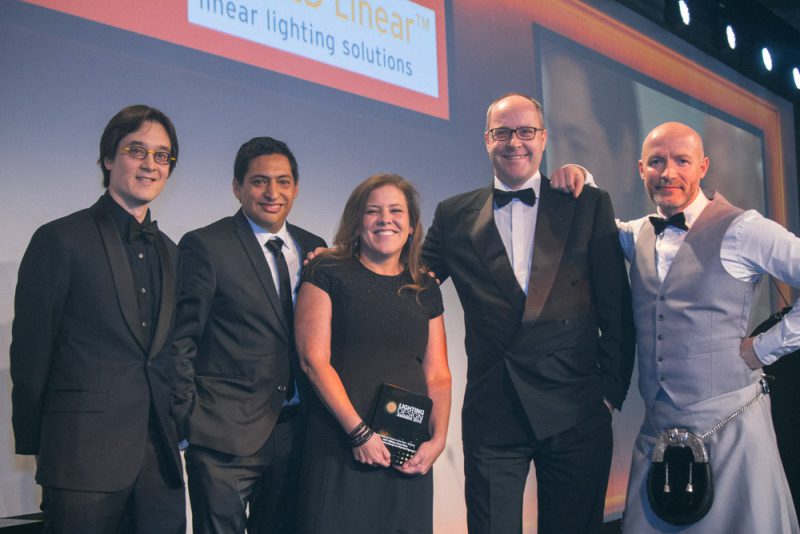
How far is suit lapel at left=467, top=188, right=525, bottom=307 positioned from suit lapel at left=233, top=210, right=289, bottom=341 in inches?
27.0

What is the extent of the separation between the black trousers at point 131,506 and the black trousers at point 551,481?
0.93m

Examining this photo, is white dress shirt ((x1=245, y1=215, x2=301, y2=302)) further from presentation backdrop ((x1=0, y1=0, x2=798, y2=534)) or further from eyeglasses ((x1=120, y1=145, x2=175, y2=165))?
presentation backdrop ((x1=0, y1=0, x2=798, y2=534))

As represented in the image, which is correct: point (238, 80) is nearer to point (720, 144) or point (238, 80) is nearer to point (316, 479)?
point (316, 479)

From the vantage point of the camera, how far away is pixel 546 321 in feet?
8.38

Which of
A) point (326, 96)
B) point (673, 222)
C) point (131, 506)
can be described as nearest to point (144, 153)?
point (131, 506)

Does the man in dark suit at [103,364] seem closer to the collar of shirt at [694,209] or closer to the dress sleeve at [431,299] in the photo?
the dress sleeve at [431,299]

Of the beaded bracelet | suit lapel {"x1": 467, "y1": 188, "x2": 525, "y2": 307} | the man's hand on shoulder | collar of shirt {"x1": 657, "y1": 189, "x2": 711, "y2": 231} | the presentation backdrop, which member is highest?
the presentation backdrop

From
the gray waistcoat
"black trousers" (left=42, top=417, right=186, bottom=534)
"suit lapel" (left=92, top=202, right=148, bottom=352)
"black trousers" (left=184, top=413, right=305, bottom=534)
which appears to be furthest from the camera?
the gray waistcoat

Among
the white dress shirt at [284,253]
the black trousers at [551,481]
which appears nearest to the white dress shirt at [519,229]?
the black trousers at [551,481]

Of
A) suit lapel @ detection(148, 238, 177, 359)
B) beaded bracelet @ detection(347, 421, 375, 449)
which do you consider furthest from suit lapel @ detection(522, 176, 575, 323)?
suit lapel @ detection(148, 238, 177, 359)

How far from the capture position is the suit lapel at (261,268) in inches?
97.4

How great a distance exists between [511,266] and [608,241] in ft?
1.11

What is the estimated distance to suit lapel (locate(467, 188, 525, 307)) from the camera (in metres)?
2.60

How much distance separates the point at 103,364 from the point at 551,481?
1.42 m
